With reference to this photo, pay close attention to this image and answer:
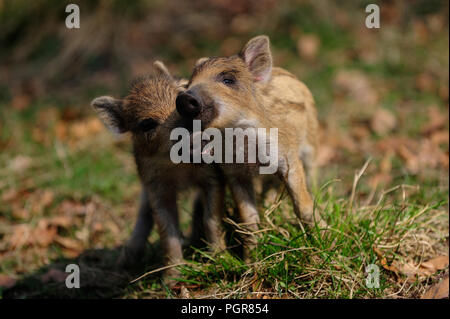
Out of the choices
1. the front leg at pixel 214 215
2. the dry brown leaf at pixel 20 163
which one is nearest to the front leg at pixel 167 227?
the front leg at pixel 214 215

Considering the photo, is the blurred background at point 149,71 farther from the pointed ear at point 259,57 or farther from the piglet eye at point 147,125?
the piglet eye at point 147,125

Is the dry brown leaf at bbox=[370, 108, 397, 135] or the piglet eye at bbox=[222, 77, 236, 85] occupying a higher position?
the piglet eye at bbox=[222, 77, 236, 85]

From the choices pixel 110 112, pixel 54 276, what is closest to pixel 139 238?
pixel 54 276

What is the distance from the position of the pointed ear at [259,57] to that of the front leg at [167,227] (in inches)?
47.3

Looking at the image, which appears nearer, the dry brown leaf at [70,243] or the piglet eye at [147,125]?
the piglet eye at [147,125]

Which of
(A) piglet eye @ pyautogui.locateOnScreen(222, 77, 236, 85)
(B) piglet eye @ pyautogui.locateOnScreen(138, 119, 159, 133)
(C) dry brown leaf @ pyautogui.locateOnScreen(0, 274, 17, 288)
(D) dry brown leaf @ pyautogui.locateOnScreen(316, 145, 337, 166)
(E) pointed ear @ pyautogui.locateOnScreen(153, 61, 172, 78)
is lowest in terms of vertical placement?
(C) dry brown leaf @ pyautogui.locateOnScreen(0, 274, 17, 288)

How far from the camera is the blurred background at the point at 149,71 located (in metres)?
5.73

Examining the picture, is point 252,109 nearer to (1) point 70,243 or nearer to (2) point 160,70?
(2) point 160,70

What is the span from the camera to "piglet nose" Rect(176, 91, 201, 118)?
126 inches

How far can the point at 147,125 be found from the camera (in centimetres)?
396

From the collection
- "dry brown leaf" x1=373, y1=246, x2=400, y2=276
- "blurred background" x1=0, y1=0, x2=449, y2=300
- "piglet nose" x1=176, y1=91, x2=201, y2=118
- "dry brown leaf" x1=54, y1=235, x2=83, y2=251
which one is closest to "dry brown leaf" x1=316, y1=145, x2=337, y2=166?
"blurred background" x1=0, y1=0, x2=449, y2=300

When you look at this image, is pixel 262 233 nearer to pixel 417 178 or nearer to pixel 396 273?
pixel 396 273

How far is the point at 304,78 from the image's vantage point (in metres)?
8.39

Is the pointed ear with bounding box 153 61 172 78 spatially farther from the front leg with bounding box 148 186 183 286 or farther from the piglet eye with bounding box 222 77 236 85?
the front leg with bounding box 148 186 183 286
